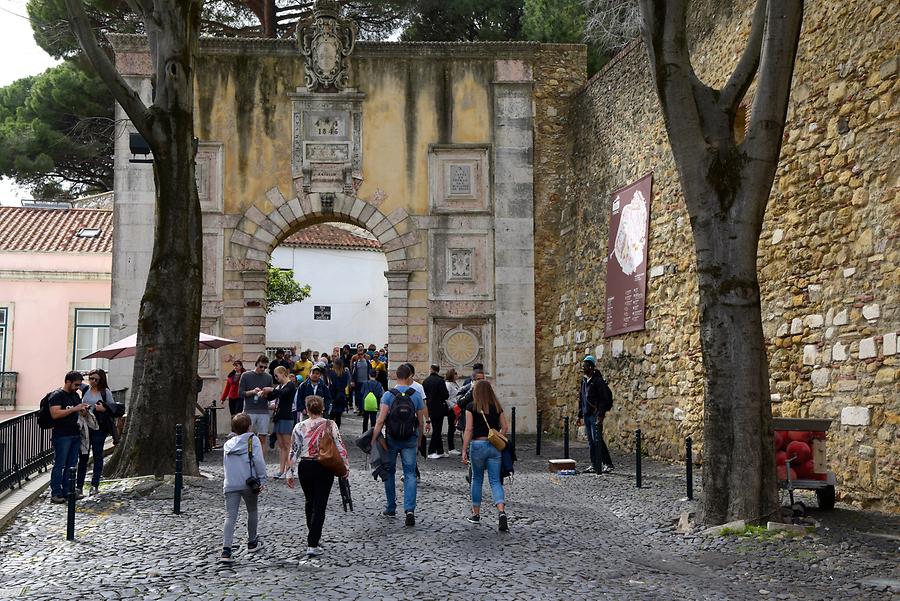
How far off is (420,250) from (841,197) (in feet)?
36.5

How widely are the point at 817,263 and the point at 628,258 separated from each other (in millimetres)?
5808

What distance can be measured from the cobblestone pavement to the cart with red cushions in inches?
15.1

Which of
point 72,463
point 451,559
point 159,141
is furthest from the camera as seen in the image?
point 159,141

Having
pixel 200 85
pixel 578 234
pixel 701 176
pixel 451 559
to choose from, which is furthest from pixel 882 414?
pixel 200 85

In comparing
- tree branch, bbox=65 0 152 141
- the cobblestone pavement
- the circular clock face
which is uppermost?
tree branch, bbox=65 0 152 141

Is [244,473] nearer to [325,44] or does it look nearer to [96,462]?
[96,462]

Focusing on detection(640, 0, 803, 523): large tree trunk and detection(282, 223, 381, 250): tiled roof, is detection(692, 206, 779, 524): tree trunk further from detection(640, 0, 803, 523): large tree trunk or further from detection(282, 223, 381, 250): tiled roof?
detection(282, 223, 381, 250): tiled roof

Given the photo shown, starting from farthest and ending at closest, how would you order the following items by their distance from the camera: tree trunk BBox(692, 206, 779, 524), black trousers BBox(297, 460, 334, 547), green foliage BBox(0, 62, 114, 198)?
green foliage BBox(0, 62, 114, 198)
tree trunk BBox(692, 206, 779, 524)
black trousers BBox(297, 460, 334, 547)

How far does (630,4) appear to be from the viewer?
2425cm

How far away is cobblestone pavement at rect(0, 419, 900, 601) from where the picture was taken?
7.29 m

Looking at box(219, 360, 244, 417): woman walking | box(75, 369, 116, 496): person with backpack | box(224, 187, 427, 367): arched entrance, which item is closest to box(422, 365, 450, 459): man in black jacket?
box(219, 360, 244, 417): woman walking

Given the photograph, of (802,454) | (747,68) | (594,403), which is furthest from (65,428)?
(747,68)

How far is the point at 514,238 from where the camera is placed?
21453 mm

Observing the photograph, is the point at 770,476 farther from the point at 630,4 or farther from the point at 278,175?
the point at 630,4
